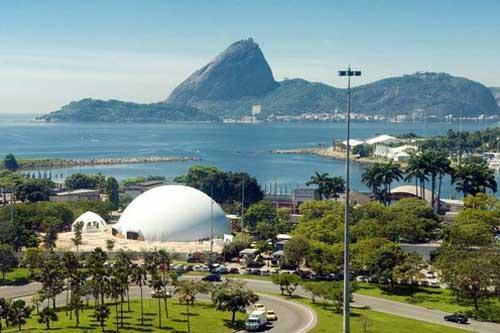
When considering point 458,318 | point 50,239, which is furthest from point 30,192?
point 458,318

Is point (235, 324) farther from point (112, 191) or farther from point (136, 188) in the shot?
point (136, 188)

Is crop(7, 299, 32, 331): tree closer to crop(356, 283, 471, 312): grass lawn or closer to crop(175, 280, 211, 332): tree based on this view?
crop(175, 280, 211, 332): tree

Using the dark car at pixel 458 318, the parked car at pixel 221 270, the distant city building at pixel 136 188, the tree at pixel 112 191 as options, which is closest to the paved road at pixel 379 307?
the dark car at pixel 458 318

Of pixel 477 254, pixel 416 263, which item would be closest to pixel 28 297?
pixel 416 263

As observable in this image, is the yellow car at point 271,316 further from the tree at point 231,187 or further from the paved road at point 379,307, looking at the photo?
the tree at point 231,187

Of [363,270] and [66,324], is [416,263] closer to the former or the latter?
[363,270]

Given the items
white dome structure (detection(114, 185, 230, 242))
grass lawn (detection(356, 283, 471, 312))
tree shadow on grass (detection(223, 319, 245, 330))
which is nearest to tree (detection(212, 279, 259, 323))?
tree shadow on grass (detection(223, 319, 245, 330))
